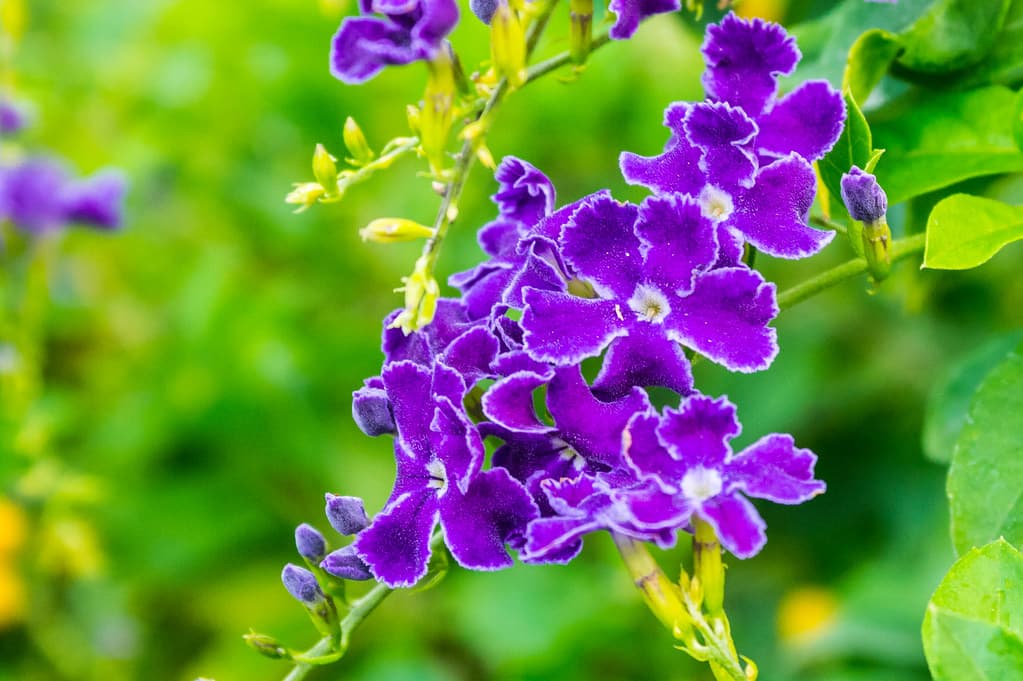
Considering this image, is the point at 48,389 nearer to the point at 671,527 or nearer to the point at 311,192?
the point at 311,192

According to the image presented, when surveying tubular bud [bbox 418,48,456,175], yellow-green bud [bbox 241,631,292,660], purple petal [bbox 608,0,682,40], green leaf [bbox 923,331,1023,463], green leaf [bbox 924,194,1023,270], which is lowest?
green leaf [bbox 923,331,1023,463]

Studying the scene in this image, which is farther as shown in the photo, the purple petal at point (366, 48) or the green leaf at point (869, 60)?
the green leaf at point (869, 60)

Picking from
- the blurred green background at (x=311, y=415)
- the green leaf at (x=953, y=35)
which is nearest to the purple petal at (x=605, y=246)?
the green leaf at (x=953, y=35)

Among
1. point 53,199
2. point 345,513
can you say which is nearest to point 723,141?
point 345,513

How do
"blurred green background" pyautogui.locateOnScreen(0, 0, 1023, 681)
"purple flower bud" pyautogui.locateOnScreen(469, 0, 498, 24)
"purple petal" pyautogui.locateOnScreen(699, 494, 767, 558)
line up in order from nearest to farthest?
"purple petal" pyautogui.locateOnScreen(699, 494, 767, 558), "purple flower bud" pyautogui.locateOnScreen(469, 0, 498, 24), "blurred green background" pyautogui.locateOnScreen(0, 0, 1023, 681)

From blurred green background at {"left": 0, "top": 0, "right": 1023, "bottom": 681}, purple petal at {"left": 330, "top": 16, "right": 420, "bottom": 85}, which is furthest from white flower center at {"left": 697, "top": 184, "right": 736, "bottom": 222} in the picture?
blurred green background at {"left": 0, "top": 0, "right": 1023, "bottom": 681}

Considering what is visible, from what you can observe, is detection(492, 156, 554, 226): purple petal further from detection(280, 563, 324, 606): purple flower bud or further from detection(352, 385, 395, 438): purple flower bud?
detection(280, 563, 324, 606): purple flower bud

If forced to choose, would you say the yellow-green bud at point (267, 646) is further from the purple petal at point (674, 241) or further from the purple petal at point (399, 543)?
the purple petal at point (674, 241)

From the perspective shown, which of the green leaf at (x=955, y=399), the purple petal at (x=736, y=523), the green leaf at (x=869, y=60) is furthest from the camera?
the green leaf at (x=955, y=399)
